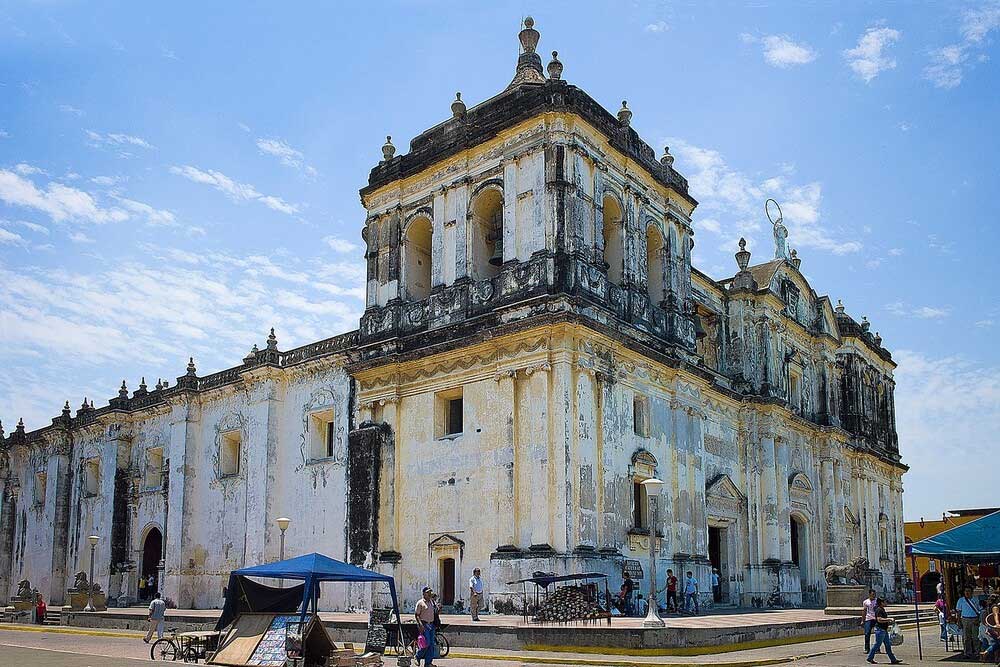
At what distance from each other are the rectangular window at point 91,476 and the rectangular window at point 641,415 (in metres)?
24.8

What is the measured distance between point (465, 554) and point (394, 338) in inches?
260

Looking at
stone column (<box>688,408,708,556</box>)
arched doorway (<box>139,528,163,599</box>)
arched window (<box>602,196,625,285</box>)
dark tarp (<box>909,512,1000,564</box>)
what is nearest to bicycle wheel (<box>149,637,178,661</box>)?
dark tarp (<box>909,512,1000,564</box>)

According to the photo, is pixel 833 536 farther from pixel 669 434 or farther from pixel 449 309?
pixel 449 309

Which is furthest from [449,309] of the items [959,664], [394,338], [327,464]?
[959,664]

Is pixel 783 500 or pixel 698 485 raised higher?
pixel 698 485

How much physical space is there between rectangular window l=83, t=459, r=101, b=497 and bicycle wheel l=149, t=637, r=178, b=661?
22.6m

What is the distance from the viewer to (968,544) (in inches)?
652

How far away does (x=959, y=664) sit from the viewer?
609 inches

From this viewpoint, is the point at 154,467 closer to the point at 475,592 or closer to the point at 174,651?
the point at 475,592

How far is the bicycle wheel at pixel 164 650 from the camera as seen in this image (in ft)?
58.6

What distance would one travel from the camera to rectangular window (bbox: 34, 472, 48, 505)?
1678 inches

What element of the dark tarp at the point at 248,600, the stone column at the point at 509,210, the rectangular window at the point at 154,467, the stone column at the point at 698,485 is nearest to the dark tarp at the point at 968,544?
the stone column at the point at 698,485

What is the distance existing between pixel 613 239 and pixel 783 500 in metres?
12.5

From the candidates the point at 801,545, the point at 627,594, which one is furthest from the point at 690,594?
the point at 801,545
